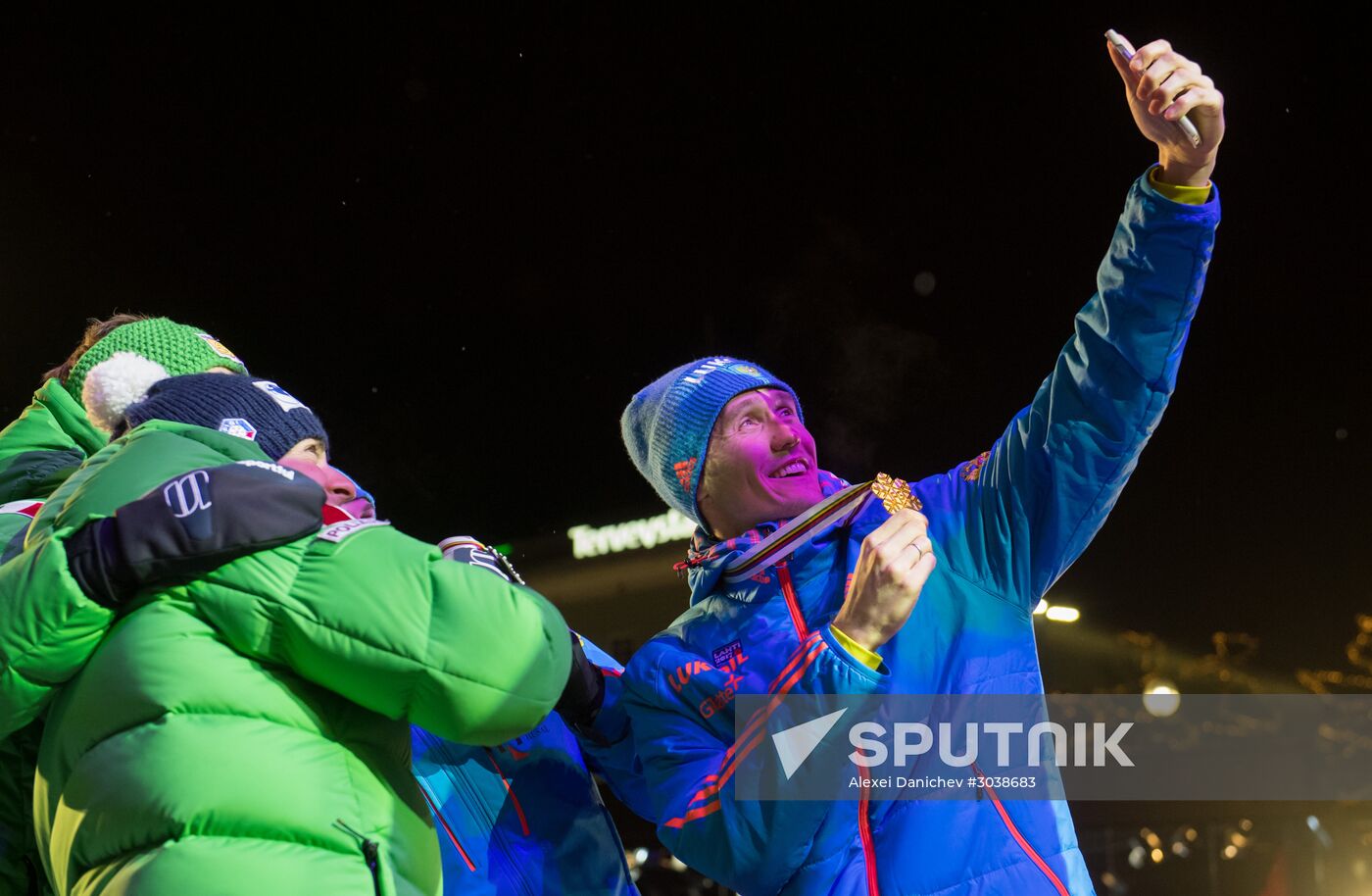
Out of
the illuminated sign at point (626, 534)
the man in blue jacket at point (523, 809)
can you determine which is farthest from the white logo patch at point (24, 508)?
the illuminated sign at point (626, 534)

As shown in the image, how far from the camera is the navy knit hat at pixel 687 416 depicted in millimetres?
2516

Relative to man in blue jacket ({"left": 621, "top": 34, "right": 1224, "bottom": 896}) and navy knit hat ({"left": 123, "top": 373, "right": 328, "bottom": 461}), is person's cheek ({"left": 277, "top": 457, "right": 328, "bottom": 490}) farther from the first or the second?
man in blue jacket ({"left": 621, "top": 34, "right": 1224, "bottom": 896})

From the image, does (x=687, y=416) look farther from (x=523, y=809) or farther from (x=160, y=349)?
(x=160, y=349)

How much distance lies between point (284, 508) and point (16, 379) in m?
5.44

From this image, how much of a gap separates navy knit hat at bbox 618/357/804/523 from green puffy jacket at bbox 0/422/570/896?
1164 millimetres

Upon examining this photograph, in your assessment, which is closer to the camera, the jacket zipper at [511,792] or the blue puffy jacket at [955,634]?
the blue puffy jacket at [955,634]

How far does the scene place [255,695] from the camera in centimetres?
129

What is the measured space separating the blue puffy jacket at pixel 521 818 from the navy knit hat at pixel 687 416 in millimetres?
581

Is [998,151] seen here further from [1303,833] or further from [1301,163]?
[1303,833]

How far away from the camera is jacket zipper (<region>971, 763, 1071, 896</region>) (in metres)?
1.77

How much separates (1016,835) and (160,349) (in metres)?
1.75

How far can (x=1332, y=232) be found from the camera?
613 cm

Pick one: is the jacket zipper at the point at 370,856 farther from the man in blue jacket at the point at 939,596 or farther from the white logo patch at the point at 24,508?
the white logo patch at the point at 24,508

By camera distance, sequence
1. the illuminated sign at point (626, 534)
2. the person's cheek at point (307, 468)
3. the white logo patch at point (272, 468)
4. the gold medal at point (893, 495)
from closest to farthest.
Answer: the white logo patch at point (272, 468) → the person's cheek at point (307, 468) → the gold medal at point (893, 495) → the illuminated sign at point (626, 534)
